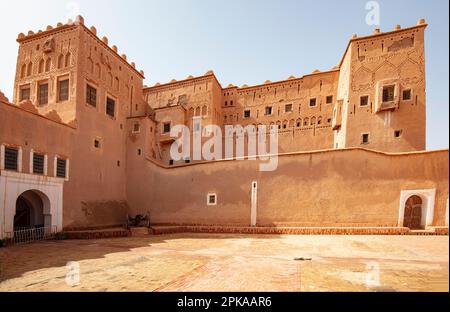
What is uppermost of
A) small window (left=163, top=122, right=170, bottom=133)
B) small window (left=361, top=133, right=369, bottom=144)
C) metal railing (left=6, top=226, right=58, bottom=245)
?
small window (left=163, top=122, right=170, bottom=133)

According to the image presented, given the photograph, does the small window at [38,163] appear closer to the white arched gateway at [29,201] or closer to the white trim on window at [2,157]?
the white arched gateway at [29,201]

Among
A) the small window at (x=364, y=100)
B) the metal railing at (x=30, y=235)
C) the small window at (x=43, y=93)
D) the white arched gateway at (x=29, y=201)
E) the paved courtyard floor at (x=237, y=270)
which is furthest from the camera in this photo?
the small window at (x=364, y=100)

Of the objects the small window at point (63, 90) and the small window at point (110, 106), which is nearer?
the small window at point (63, 90)

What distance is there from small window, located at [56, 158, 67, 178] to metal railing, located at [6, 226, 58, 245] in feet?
Answer: 10.6

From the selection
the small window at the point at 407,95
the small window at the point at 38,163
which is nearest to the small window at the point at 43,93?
the small window at the point at 38,163

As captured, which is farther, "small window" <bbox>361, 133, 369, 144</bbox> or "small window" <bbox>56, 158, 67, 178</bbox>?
"small window" <bbox>361, 133, 369, 144</bbox>

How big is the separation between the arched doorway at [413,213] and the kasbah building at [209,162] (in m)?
0.06

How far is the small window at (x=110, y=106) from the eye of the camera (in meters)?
20.7

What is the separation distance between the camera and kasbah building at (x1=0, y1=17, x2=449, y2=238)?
46.3 feet

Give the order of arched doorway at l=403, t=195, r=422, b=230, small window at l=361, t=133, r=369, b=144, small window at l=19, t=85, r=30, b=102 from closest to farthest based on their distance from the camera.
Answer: arched doorway at l=403, t=195, r=422, b=230, small window at l=19, t=85, r=30, b=102, small window at l=361, t=133, r=369, b=144

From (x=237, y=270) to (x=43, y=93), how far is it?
66.8 feet

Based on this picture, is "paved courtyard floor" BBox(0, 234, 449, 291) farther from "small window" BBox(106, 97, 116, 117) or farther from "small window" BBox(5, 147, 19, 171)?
"small window" BBox(106, 97, 116, 117)

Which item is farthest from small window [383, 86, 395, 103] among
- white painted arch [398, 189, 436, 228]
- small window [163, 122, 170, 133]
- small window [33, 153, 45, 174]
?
small window [33, 153, 45, 174]

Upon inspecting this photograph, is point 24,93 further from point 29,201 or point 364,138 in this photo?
point 364,138
